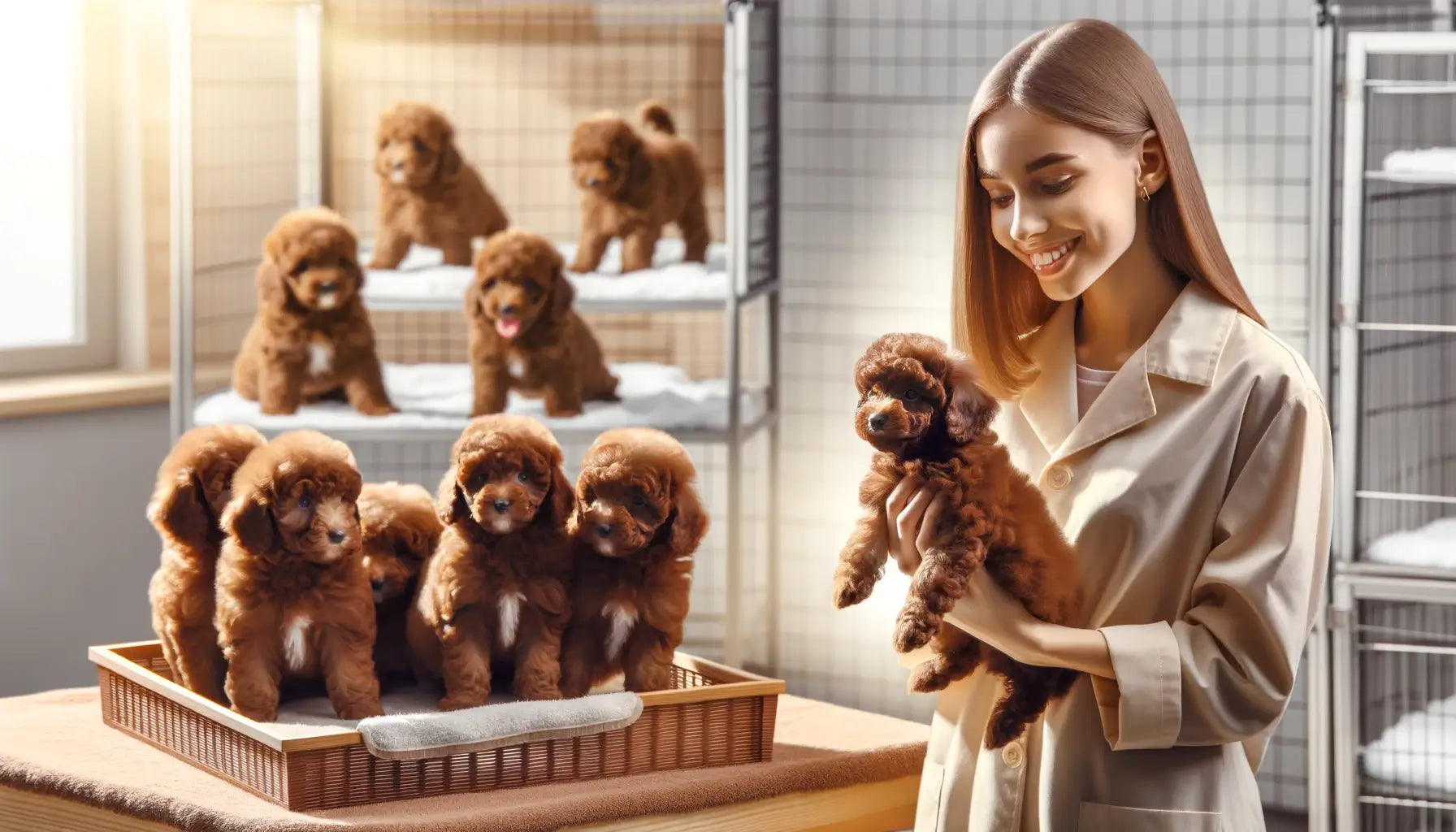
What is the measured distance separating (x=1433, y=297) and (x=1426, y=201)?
0.16 meters

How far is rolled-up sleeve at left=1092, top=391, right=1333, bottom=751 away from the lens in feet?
4.10

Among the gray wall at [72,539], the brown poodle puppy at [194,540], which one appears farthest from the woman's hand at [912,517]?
the gray wall at [72,539]

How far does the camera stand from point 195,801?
1.82 meters

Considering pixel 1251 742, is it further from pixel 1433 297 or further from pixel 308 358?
pixel 308 358

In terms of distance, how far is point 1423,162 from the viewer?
102 inches

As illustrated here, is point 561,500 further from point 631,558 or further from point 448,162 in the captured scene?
point 448,162

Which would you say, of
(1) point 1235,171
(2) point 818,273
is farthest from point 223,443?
(1) point 1235,171

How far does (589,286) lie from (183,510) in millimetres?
1174

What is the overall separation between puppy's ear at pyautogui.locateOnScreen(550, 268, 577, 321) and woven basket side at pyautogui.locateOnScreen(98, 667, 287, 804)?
3.30 ft

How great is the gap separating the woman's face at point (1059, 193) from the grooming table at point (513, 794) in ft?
2.87

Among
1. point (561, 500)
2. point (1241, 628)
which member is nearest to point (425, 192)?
point (561, 500)

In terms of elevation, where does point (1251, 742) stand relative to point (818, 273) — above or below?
below

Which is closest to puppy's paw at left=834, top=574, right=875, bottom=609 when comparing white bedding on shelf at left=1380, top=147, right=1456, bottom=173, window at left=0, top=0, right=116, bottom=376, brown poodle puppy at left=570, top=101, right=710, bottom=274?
white bedding on shelf at left=1380, top=147, right=1456, bottom=173

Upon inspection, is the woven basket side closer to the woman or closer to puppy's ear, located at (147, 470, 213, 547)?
puppy's ear, located at (147, 470, 213, 547)
